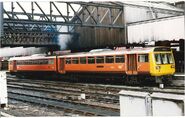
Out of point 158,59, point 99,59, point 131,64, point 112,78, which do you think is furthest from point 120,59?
point 158,59

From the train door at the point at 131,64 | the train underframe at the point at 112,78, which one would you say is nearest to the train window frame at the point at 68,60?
the train underframe at the point at 112,78

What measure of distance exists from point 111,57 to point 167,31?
10153 millimetres

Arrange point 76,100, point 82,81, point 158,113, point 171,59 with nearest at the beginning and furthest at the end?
point 158,113 < point 76,100 < point 171,59 < point 82,81

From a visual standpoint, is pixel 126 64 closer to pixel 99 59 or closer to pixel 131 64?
pixel 131 64

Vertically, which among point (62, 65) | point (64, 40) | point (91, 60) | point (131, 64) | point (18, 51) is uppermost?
point (64, 40)

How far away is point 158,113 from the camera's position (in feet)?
18.6

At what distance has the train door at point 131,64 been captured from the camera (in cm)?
1981

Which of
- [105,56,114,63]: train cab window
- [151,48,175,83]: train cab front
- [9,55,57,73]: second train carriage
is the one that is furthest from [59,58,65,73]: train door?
[151,48,175,83]: train cab front

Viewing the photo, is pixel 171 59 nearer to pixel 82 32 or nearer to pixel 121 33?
pixel 121 33

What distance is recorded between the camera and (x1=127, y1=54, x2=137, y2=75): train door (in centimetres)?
1981

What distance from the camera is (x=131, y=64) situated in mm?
20047

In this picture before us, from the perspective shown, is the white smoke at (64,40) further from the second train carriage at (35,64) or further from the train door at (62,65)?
the train door at (62,65)

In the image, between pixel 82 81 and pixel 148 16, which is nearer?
pixel 82 81

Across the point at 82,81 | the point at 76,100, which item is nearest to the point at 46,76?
the point at 82,81
